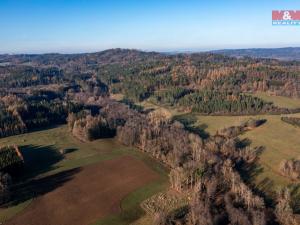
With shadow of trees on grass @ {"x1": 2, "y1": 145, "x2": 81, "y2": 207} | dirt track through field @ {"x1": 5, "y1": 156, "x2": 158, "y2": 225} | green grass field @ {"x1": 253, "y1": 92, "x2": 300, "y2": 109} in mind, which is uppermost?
green grass field @ {"x1": 253, "y1": 92, "x2": 300, "y2": 109}

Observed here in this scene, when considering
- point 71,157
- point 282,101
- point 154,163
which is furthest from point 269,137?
point 71,157

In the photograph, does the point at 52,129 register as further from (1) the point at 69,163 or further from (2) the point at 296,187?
(2) the point at 296,187

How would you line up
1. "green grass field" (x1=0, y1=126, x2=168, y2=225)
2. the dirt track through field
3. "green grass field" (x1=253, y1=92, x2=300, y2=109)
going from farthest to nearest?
"green grass field" (x1=253, y1=92, x2=300, y2=109), "green grass field" (x1=0, y1=126, x2=168, y2=225), the dirt track through field

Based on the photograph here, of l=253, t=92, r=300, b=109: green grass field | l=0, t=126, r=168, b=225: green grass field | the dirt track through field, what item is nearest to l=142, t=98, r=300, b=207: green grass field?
l=253, t=92, r=300, b=109: green grass field

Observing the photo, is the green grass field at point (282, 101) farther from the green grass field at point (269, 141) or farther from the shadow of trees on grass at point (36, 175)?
the shadow of trees on grass at point (36, 175)

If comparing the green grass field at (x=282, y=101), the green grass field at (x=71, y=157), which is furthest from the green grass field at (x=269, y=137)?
the green grass field at (x=71, y=157)

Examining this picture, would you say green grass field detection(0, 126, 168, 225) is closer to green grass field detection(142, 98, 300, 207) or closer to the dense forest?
the dense forest

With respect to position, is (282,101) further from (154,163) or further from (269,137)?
(154,163)
